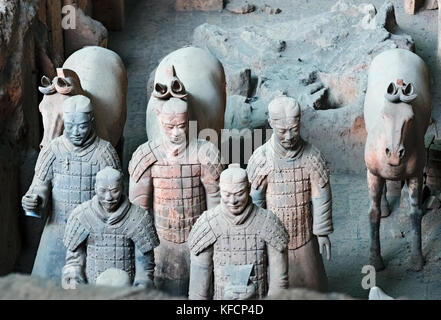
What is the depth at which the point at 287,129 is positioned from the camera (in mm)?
6426

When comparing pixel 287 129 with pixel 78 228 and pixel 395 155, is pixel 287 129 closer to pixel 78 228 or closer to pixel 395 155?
pixel 395 155

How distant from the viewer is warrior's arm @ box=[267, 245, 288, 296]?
5.64 m

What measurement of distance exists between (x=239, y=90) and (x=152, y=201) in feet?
13.2

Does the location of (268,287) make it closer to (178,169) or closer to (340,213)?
(178,169)

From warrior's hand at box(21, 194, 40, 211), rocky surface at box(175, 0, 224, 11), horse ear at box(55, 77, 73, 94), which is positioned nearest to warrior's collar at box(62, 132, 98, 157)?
warrior's hand at box(21, 194, 40, 211)

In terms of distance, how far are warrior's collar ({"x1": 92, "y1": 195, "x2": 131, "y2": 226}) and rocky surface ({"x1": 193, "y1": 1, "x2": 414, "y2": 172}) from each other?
4202mm

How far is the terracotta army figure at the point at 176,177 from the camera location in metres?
6.57

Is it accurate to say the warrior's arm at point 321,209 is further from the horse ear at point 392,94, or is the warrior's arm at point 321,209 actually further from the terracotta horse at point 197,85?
the terracotta horse at point 197,85

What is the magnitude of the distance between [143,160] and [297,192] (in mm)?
1015

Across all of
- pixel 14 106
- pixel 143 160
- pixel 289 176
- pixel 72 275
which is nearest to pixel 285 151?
pixel 289 176

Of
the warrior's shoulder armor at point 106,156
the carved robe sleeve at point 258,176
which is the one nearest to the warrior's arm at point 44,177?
the warrior's shoulder armor at point 106,156

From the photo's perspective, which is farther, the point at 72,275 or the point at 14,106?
the point at 14,106

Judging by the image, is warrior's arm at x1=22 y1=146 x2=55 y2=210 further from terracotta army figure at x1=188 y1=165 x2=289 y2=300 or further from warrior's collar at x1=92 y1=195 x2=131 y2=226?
terracotta army figure at x1=188 y1=165 x2=289 y2=300

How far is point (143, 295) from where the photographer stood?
315cm
